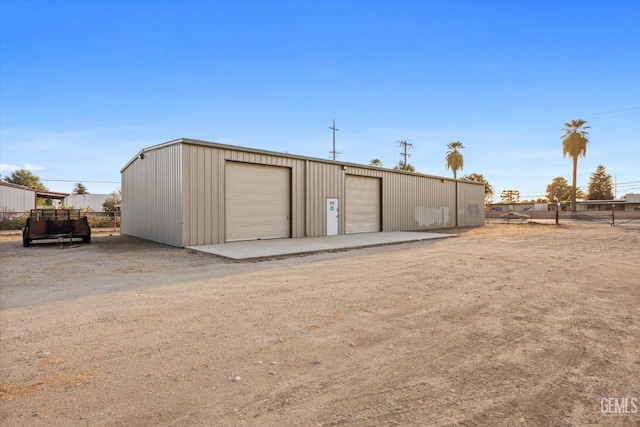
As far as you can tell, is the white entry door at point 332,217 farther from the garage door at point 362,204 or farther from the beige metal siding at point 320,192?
the garage door at point 362,204

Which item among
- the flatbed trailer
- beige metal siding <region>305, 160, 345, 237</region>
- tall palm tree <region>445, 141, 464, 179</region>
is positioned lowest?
the flatbed trailer

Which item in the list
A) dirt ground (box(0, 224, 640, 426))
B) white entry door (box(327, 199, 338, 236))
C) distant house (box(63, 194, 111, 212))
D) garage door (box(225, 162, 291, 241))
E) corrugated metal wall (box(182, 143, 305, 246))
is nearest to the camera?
dirt ground (box(0, 224, 640, 426))

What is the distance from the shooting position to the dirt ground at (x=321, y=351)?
2416 millimetres

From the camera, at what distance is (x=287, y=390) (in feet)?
8.86

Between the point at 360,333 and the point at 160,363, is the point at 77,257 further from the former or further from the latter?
the point at 360,333

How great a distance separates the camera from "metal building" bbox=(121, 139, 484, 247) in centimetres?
1334

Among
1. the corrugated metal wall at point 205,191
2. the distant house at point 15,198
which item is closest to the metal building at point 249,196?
the corrugated metal wall at point 205,191

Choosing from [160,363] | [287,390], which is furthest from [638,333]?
[160,363]

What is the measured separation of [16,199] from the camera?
31031mm

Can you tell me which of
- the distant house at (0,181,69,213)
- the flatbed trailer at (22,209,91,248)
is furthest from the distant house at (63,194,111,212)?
the flatbed trailer at (22,209,91,248)

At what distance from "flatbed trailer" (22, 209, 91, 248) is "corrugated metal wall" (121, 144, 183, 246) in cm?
273

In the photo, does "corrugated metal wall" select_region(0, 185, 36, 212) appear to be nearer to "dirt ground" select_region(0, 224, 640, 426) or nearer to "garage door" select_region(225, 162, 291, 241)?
"garage door" select_region(225, 162, 291, 241)

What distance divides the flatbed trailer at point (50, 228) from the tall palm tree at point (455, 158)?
160 feet

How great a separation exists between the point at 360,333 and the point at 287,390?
150 centimetres
